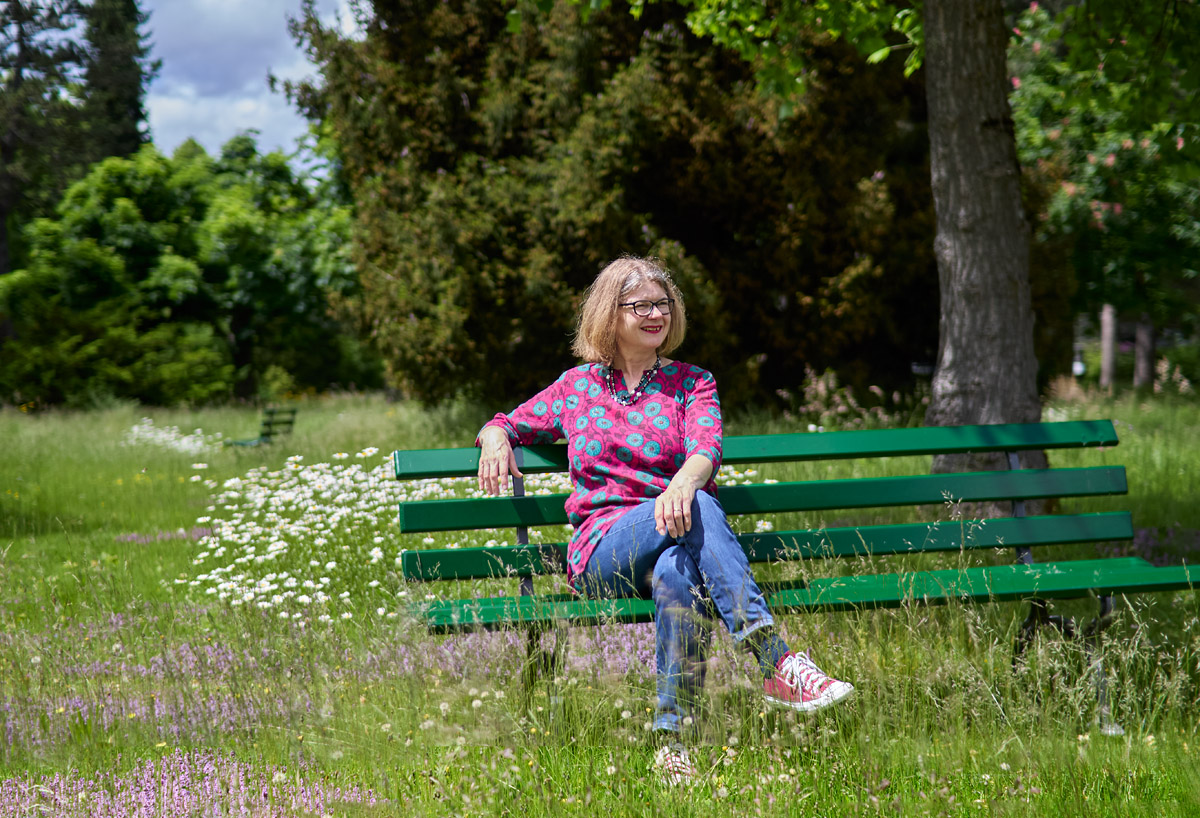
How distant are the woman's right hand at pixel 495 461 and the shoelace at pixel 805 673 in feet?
3.64

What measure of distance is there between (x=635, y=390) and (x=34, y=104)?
2564 centimetres

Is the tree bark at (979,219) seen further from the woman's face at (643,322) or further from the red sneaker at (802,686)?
the red sneaker at (802,686)

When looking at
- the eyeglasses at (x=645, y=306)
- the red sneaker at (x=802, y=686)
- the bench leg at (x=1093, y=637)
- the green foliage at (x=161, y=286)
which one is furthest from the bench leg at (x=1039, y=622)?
the green foliage at (x=161, y=286)

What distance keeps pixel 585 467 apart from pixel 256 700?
1.35 metres

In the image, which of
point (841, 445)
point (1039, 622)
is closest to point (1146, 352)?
point (1039, 622)

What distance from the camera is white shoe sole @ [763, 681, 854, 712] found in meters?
2.62

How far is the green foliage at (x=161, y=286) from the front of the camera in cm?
2125

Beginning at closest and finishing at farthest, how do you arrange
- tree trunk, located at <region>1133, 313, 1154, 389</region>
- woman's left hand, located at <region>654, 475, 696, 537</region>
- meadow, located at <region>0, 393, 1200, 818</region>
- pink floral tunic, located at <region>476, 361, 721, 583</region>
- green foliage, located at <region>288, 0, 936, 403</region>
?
meadow, located at <region>0, 393, 1200, 818</region> → woman's left hand, located at <region>654, 475, 696, 537</region> → pink floral tunic, located at <region>476, 361, 721, 583</region> → green foliage, located at <region>288, 0, 936, 403</region> → tree trunk, located at <region>1133, 313, 1154, 389</region>

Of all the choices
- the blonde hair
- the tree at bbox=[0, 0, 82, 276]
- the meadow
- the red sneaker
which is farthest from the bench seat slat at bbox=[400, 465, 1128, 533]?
the tree at bbox=[0, 0, 82, 276]

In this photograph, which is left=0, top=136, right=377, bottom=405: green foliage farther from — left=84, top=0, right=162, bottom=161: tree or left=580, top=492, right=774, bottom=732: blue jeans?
left=580, top=492, right=774, bottom=732: blue jeans

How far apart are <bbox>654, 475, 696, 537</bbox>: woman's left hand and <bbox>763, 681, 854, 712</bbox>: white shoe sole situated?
1.93ft

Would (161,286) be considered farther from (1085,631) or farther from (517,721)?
(1085,631)

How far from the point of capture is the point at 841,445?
360cm

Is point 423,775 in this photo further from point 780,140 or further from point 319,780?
point 780,140
